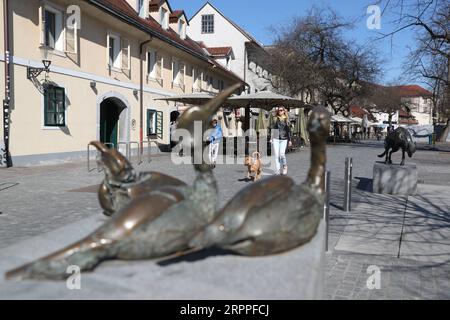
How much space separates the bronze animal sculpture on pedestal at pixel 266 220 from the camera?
223 cm

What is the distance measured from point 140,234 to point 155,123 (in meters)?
20.5

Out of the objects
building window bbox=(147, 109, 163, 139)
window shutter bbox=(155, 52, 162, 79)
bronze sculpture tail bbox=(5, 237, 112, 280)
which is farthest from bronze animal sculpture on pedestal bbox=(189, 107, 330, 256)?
window shutter bbox=(155, 52, 162, 79)

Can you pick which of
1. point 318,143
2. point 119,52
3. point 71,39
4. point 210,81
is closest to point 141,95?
point 119,52

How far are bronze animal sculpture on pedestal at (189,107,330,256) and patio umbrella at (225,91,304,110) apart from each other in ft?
46.4

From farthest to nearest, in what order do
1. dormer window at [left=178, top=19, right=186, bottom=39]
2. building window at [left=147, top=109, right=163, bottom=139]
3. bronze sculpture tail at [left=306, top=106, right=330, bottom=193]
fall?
1. dormer window at [left=178, top=19, right=186, bottom=39]
2. building window at [left=147, top=109, right=163, bottom=139]
3. bronze sculpture tail at [left=306, top=106, right=330, bottom=193]

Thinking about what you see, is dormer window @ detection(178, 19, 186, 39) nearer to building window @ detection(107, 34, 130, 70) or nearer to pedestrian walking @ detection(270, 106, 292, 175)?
building window @ detection(107, 34, 130, 70)

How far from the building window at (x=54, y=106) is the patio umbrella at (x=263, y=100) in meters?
5.86

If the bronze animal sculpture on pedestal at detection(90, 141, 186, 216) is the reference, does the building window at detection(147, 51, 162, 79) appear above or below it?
above

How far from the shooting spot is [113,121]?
19.8 m

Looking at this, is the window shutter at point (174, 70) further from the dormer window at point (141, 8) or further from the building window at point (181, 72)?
the dormer window at point (141, 8)

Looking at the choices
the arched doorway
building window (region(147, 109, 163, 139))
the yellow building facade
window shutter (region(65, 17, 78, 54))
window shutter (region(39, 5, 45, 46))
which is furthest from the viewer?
building window (region(147, 109, 163, 139))

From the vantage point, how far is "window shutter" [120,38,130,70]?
19.1 metres
